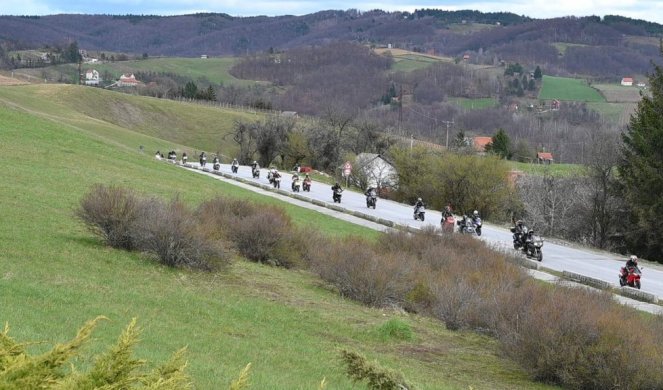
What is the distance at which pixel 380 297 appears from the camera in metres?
18.5

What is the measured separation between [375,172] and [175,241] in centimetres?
5352

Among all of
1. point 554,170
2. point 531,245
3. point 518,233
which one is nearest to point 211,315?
point 531,245

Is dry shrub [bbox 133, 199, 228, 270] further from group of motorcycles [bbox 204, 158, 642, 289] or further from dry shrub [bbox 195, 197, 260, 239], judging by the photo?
group of motorcycles [bbox 204, 158, 642, 289]

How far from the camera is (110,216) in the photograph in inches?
746

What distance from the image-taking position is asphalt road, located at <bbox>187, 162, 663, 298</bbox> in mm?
28281

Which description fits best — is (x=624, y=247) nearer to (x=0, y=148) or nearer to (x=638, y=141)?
(x=638, y=141)

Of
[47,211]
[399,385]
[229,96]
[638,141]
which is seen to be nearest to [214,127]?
[229,96]

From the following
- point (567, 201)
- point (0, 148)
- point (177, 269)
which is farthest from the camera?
point (567, 201)

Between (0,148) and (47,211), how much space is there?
1286 centimetres

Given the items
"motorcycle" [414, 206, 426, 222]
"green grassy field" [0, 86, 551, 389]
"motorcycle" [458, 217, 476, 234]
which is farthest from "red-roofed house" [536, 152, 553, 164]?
"green grassy field" [0, 86, 551, 389]

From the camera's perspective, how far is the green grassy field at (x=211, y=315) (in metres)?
10.9

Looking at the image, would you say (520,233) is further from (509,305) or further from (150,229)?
(150,229)

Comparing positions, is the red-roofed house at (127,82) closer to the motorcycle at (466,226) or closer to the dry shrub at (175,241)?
the motorcycle at (466,226)

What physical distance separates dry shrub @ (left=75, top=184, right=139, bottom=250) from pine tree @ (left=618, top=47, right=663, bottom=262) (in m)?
31.7
